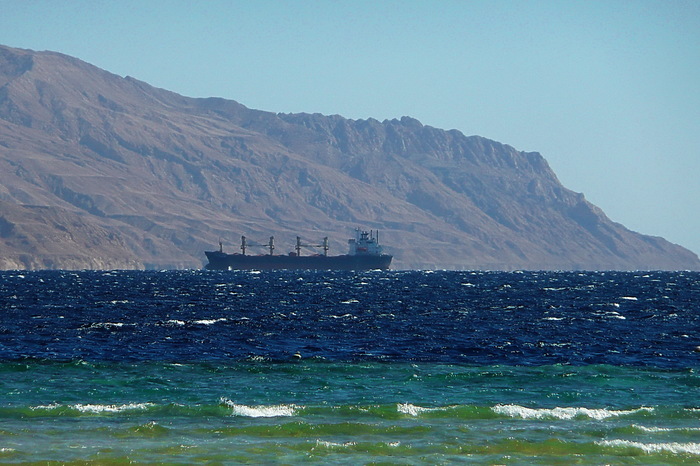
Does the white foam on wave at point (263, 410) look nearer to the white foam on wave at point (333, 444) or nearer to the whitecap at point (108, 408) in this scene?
the whitecap at point (108, 408)

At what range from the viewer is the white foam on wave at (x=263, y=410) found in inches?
1273

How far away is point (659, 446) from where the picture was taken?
28.2 meters

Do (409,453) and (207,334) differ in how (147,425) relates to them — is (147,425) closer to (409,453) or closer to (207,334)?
(409,453)

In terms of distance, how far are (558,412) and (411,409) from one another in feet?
15.5

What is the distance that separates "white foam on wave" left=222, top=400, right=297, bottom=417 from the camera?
1273 inches

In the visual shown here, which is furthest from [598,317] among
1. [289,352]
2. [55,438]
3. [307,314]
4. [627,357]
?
[55,438]

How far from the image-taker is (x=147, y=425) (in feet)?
98.6

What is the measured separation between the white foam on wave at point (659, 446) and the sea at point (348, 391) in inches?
3.1

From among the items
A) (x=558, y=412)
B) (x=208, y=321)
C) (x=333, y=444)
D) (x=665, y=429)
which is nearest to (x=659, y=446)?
(x=665, y=429)

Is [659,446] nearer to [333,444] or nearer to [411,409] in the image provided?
[411,409]

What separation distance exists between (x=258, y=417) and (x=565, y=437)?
375 inches

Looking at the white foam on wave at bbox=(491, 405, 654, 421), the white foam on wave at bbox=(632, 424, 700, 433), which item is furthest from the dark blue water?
the white foam on wave at bbox=(632, 424, 700, 433)

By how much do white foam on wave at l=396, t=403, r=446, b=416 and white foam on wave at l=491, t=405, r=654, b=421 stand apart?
7.01 ft

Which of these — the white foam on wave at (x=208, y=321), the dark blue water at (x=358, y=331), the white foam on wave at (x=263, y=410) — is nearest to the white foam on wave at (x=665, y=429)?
the white foam on wave at (x=263, y=410)
